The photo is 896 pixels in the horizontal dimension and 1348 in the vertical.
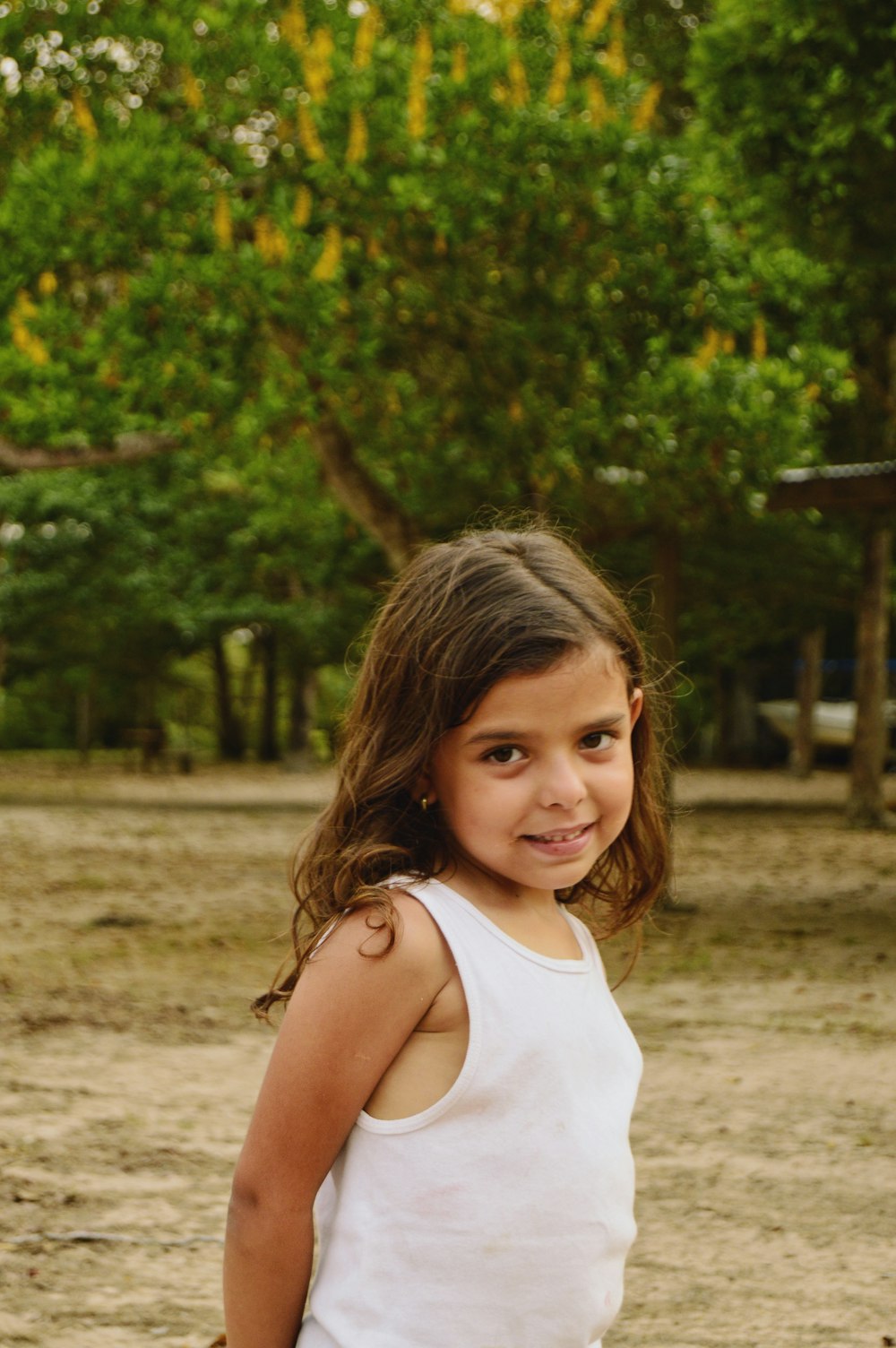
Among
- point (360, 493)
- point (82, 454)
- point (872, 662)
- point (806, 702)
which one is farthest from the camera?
point (806, 702)

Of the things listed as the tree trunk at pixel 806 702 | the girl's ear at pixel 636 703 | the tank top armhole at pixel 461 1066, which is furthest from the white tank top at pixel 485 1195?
the tree trunk at pixel 806 702

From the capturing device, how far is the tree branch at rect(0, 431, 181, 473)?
10930 mm

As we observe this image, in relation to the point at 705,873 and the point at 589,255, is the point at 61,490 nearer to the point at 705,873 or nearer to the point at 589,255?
the point at 705,873

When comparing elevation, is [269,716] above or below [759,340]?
below

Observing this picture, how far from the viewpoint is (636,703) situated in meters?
1.80

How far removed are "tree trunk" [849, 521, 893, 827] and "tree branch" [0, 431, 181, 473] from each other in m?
8.59

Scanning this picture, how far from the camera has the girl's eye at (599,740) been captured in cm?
164

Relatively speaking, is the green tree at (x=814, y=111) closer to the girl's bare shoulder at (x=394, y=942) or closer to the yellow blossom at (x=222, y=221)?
the yellow blossom at (x=222, y=221)

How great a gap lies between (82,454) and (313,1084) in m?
10.1

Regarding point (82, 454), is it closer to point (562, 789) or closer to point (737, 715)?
point (562, 789)

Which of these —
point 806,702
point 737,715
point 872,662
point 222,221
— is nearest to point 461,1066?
point 222,221

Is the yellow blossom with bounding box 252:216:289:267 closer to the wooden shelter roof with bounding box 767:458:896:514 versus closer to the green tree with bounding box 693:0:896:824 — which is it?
the green tree with bounding box 693:0:896:824

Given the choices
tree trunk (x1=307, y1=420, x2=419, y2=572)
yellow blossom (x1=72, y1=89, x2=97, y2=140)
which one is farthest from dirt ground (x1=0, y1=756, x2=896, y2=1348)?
yellow blossom (x1=72, y1=89, x2=97, y2=140)

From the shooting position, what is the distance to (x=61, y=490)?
78.2 feet
